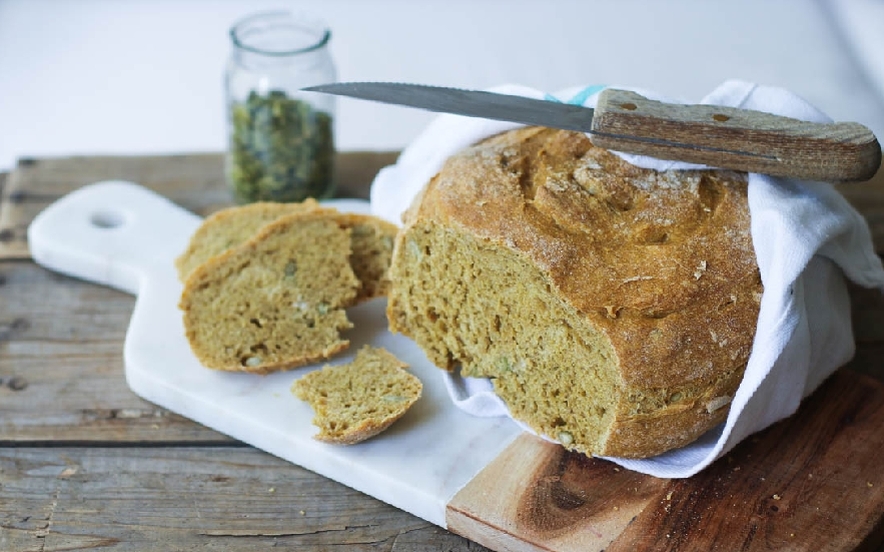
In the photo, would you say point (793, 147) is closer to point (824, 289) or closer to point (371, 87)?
point (824, 289)

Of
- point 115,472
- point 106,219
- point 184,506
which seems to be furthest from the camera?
point 106,219

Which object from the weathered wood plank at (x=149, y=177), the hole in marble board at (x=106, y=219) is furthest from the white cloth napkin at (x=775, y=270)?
the hole in marble board at (x=106, y=219)

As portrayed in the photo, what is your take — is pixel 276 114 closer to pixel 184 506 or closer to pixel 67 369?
pixel 67 369

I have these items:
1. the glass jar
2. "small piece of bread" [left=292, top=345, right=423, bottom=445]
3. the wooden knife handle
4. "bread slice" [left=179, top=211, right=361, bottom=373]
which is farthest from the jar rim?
the wooden knife handle

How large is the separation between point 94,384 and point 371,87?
4.44 ft

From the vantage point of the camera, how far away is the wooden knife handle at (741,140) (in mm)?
3000

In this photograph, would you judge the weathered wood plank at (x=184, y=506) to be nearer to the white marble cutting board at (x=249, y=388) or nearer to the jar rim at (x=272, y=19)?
the white marble cutting board at (x=249, y=388)

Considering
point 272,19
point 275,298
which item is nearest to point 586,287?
point 275,298


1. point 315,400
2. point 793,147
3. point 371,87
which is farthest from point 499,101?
point 315,400

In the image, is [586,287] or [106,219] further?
[106,219]

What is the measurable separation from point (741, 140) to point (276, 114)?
1.84 meters

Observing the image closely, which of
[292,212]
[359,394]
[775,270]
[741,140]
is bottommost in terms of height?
[359,394]

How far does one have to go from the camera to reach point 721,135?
9.96ft

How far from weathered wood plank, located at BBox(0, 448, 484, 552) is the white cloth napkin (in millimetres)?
500
